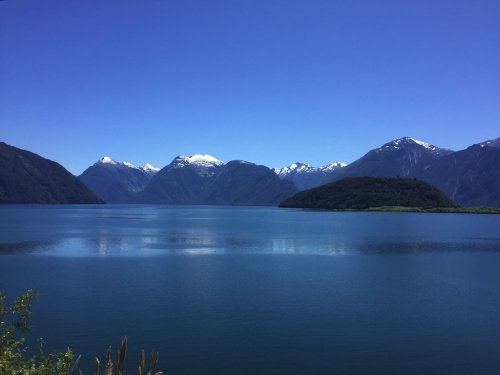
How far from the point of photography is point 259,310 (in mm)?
44594

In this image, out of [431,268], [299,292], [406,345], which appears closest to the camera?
[406,345]

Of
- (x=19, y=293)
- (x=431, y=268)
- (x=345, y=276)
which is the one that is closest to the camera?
(x=19, y=293)

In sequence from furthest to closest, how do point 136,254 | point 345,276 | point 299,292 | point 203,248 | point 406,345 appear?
1. point 203,248
2. point 136,254
3. point 345,276
4. point 299,292
5. point 406,345

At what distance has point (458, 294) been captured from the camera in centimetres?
5412

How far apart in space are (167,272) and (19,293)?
21.9 meters

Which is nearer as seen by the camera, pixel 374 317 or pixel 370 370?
pixel 370 370

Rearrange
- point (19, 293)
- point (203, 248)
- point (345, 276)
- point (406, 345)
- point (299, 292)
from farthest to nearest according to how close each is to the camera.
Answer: point (203, 248) → point (345, 276) → point (299, 292) → point (19, 293) → point (406, 345)

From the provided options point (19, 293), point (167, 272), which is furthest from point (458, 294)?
point (19, 293)

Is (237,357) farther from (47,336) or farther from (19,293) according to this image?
(19,293)

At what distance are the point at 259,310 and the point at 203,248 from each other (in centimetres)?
5704

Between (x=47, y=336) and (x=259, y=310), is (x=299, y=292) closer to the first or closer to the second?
(x=259, y=310)

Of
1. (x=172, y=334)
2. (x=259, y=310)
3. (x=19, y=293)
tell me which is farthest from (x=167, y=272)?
(x=172, y=334)

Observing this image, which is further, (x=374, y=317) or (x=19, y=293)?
(x=19, y=293)

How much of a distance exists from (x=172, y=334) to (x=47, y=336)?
1015 centimetres
